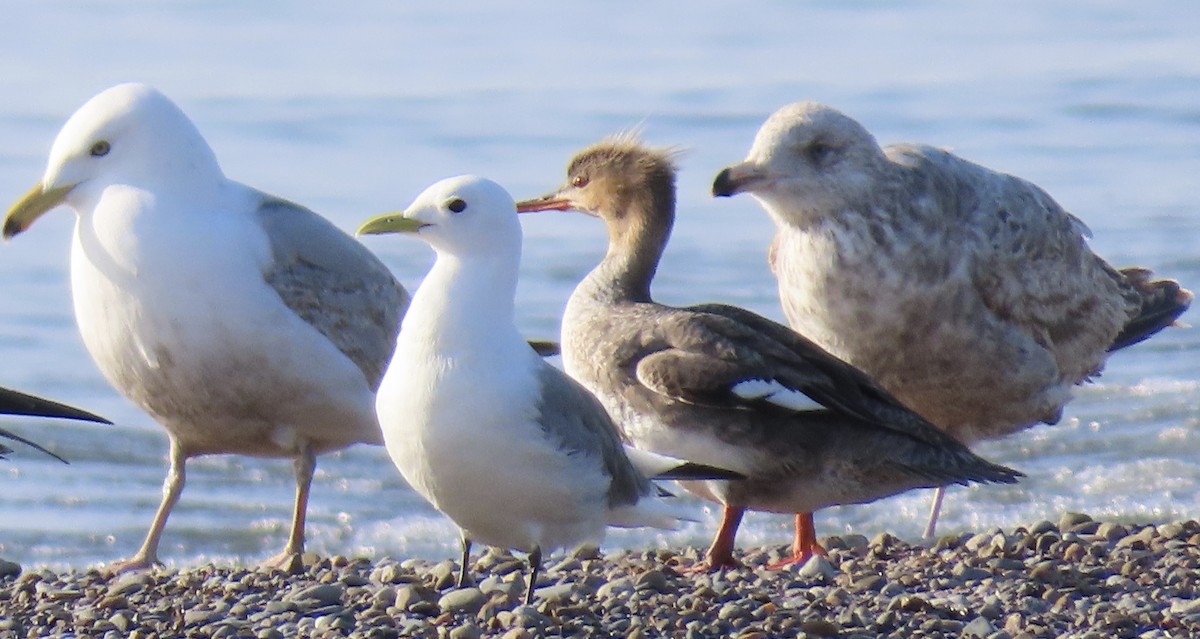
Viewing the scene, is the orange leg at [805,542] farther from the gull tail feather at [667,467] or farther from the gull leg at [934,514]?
the gull leg at [934,514]

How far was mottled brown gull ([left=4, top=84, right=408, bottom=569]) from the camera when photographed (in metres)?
7.27

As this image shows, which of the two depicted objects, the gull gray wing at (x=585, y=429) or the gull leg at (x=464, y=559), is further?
the gull leg at (x=464, y=559)

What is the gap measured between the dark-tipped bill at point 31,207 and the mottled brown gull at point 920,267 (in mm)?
2407

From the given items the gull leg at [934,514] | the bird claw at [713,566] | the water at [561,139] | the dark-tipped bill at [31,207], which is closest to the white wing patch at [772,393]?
the bird claw at [713,566]

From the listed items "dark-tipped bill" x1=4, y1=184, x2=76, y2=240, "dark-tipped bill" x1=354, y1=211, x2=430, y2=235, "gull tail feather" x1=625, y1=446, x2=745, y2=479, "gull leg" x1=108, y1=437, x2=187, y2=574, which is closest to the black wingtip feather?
"gull tail feather" x1=625, y1=446, x2=745, y2=479

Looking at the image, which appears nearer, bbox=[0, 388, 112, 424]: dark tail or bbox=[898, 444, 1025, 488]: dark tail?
bbox=[0, 388, 112, 424]: dark tail

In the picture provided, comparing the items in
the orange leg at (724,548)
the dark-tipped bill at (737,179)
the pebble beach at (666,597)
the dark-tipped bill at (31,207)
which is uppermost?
the dark-tipped bill at (737,179)

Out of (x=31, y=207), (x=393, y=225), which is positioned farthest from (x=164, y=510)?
(x=393, y=225)

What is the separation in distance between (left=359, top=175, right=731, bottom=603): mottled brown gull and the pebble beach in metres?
0.24

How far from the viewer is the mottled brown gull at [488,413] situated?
246 inches

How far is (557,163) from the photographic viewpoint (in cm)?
1656

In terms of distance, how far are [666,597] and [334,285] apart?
1947 mm

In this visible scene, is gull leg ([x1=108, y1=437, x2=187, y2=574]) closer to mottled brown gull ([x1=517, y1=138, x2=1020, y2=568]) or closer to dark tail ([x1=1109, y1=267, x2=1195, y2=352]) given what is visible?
mottled brown gull ([x1=517, y1=138, x2=1020, y2=568])

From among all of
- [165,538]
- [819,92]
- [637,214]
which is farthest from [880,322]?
[819,92]
